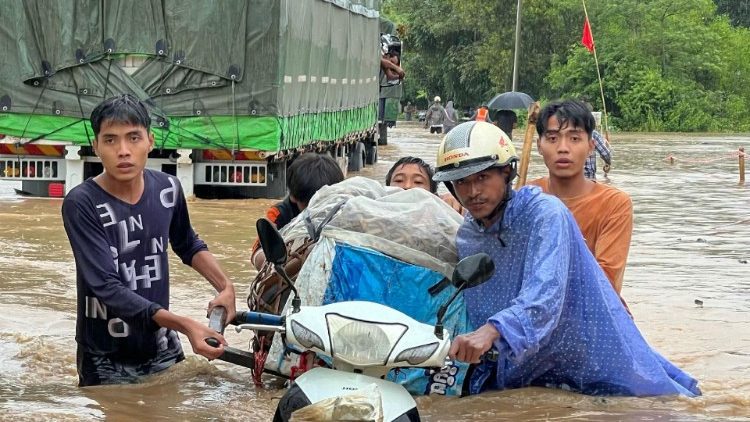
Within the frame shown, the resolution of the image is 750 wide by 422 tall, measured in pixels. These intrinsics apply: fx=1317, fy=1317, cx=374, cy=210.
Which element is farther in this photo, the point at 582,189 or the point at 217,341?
the point at 582,189

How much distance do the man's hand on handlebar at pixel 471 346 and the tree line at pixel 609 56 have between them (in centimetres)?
4921

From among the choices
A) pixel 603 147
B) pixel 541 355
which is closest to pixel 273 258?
pixel 541 355

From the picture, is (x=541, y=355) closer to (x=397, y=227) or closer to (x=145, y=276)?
(x=397, y=227)

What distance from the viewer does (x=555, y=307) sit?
4672 millimetres

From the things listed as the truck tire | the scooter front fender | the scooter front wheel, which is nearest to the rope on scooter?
the scooter front wheel

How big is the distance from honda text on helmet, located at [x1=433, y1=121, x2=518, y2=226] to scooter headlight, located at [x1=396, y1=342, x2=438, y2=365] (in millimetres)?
958

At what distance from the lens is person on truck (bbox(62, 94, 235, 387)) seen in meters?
5.12

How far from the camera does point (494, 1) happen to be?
198 ft

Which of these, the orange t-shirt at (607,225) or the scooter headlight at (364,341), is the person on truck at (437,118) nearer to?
the orange t-shirt at (607,225)

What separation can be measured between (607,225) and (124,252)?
6.85 feet

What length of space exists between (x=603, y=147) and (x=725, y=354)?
33.1 feet

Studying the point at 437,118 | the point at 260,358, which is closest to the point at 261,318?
the point at 260,358

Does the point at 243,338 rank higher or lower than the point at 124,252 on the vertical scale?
A: lower

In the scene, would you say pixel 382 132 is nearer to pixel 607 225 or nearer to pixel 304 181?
Result: pixel 304 181
